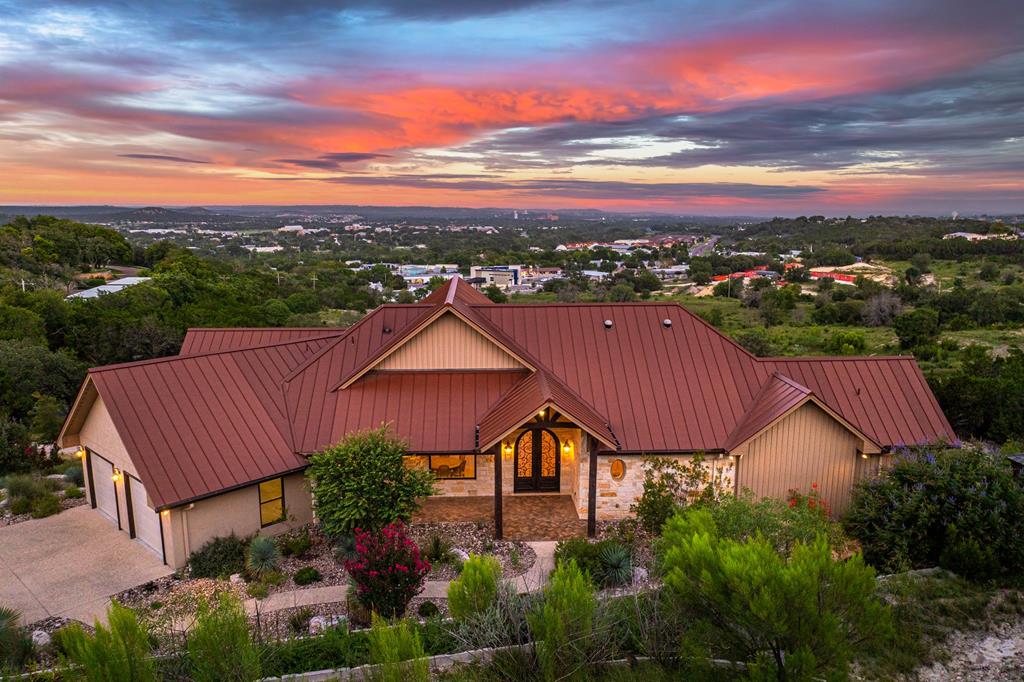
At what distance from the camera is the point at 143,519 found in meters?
15.2

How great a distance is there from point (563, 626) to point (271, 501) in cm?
961

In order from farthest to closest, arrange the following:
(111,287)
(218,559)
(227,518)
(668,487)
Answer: (111,287) → (668,487) → (227,518) → (218,559)

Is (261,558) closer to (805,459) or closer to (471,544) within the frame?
(471,544)

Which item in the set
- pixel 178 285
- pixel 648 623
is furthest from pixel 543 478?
pixel 178 285

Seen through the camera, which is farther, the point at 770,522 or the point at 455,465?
the point at 455,465

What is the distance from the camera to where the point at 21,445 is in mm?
20297

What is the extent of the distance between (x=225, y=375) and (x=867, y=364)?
17.7 metres

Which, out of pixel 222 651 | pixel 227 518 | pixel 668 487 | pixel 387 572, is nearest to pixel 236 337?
pixel 227 518


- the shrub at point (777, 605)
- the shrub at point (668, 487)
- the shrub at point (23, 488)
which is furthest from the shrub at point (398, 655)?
the shrub at point (23, 488)

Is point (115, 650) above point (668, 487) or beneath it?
above

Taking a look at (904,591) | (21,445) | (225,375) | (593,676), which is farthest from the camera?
(21,445)

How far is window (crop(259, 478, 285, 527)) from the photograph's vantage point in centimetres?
1548

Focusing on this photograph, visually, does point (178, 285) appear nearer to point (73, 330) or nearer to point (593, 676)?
point (73, 330)

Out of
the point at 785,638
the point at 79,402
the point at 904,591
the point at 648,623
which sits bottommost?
the point at 904,591
